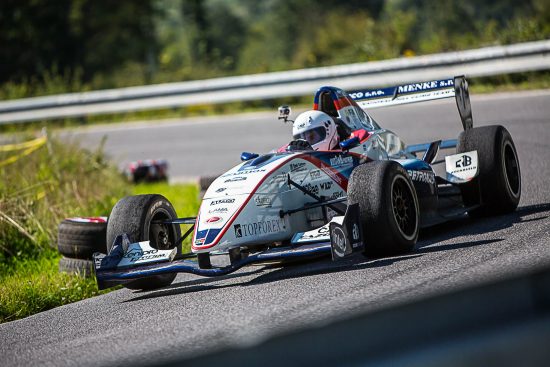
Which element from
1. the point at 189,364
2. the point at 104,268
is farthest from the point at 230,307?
the point at 189,364

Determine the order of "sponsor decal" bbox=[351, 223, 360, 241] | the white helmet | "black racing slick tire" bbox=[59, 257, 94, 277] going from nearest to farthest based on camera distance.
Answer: "sponsor decal" bbox=[351, 223, 360, 241] → the white helmet → "black racing slick tire" bbox=[59, 257, 94, 277]

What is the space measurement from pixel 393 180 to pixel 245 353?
5059mm

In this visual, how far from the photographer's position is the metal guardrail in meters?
16.8

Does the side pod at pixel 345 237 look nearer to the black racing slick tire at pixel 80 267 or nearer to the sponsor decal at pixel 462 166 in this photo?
the sponsor decal at pixel 462 166

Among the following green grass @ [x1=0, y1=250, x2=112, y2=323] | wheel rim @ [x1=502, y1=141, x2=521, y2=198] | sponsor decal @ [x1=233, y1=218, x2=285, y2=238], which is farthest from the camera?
wheel rim @ [x1=502, y1=141, x2=521, y2=198]

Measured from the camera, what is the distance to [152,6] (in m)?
36.1

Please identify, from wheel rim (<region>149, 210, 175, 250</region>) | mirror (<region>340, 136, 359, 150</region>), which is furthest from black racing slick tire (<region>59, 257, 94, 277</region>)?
mirror (<region>340, 136, 359, 150</region>)

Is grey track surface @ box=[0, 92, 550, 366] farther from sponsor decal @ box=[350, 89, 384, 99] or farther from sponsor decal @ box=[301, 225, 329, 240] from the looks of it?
sponsor decal @ box=[350, 89, 384, 99]

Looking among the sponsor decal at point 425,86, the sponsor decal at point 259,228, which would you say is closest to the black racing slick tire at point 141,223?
the sponsor decal at point 259,228

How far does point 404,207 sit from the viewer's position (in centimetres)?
800

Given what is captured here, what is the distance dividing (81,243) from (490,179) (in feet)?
12.8

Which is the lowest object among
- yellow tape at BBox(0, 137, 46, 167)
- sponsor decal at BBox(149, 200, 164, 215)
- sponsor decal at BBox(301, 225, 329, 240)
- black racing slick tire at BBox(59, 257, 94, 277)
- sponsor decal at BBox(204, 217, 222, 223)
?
black racing slick tire at BBox(59, 257, 94, 277)

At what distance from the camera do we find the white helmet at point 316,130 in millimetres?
8883

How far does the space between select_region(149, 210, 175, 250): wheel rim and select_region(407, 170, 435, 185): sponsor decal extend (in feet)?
7.28
